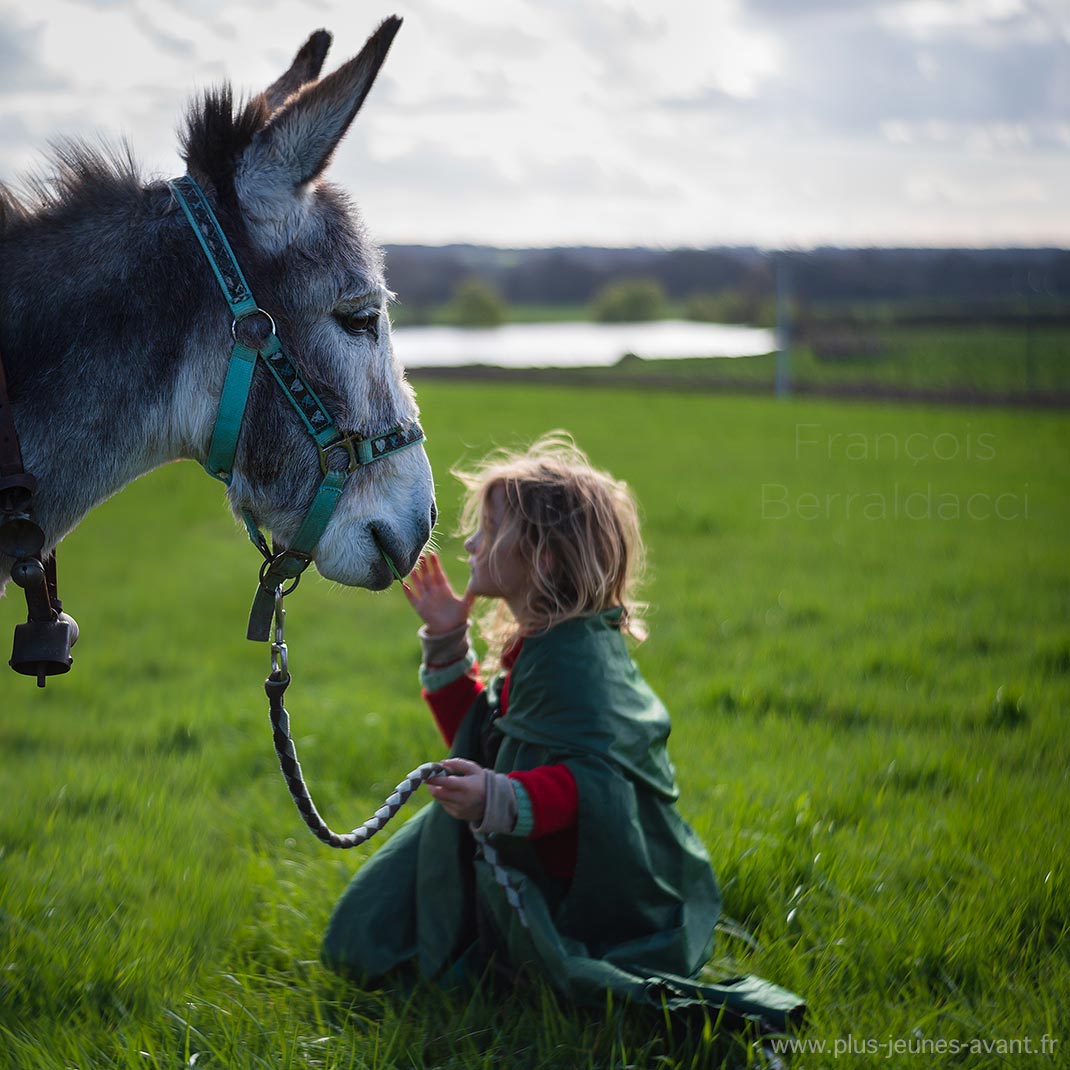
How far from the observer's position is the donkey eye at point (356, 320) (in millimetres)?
2514

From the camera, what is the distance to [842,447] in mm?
16953

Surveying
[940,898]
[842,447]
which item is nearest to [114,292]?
[940,898]

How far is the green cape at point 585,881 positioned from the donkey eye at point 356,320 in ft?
3.39

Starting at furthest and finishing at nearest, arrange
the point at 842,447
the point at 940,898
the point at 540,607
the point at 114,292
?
the point at 842,447, the point at 940,898, the point at 540,607, the point at 114,292

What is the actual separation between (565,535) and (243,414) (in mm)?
1045

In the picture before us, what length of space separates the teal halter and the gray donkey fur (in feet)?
0.09

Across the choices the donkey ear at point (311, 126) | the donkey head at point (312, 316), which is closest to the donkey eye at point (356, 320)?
the donkey head at point (312, 316)

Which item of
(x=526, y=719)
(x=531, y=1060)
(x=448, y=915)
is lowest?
(x=531, y=1060)

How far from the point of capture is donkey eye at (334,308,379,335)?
2.51 meters

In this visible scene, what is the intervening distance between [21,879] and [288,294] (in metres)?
2.38

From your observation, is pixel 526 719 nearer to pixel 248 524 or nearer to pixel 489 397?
pixel 248 524

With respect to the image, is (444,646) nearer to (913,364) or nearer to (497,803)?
(497,803)

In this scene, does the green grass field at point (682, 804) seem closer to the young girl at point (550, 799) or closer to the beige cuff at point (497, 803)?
the young girl at point (550, 799)

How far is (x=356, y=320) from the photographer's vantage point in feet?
8.31
